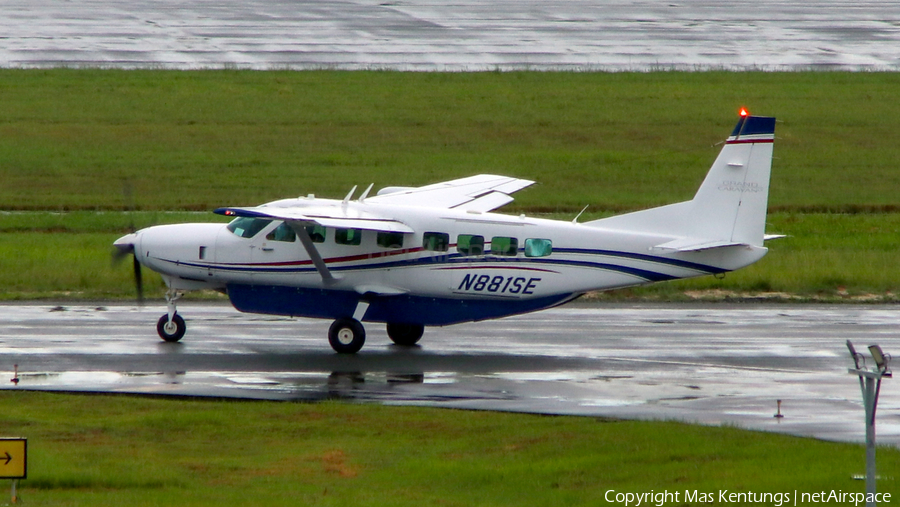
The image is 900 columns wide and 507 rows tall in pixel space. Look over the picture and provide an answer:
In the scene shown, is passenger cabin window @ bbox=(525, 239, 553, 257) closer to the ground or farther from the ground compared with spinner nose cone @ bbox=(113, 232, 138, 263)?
farther from the ground

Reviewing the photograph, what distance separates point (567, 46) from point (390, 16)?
35.3 feet

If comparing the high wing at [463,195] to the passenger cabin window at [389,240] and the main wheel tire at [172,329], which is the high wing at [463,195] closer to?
the passenger cabin window at [389,240]

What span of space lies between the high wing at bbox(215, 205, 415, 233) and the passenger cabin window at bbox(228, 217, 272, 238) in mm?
517

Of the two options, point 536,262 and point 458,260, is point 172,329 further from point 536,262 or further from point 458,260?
point 536,262

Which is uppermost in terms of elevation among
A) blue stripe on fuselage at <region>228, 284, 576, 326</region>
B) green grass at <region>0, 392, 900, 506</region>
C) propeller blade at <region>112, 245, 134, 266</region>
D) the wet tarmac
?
the wet tarmac

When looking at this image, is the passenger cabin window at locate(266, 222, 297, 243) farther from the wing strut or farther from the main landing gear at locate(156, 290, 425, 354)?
the main landing gear at locate(156, 290, 425, 354)

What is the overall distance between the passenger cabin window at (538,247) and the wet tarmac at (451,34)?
32.9m

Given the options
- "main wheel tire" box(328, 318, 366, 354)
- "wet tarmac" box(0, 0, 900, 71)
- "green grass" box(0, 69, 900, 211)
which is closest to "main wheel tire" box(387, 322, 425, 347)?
"main wheel tire" box(328, 318, 366, 354)

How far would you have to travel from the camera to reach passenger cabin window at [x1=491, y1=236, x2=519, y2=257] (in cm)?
1838

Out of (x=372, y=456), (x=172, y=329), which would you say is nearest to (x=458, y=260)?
(x=172, y=329)

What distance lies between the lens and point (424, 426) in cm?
1350

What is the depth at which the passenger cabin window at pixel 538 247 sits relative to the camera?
18328mm

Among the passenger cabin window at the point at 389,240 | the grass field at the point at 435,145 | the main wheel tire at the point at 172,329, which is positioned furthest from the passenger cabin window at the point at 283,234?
the grass field at the point at 435,145

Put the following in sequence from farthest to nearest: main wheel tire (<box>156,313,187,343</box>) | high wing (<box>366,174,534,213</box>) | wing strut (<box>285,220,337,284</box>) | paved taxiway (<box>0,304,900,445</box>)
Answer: high wing (<box>366,174,534,213</box>) → main wheel tire (<box>156,313,187,343</box>) → wing strut (<box>285,220,337,284</box>) → paved taxiway (<box>0,304,900,445</box>)
